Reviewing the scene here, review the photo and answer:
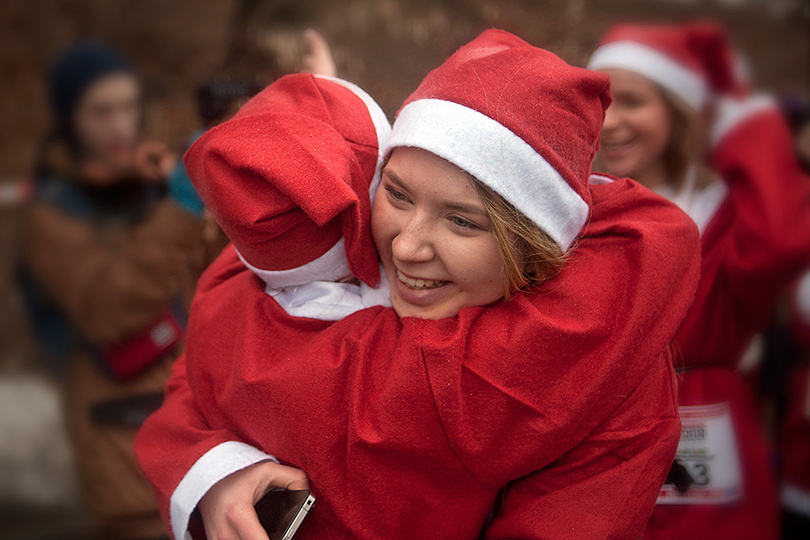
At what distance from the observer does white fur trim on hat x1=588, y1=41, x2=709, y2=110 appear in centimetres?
112

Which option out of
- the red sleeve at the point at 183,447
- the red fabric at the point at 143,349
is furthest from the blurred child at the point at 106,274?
the red sleeve at the point at 183,447

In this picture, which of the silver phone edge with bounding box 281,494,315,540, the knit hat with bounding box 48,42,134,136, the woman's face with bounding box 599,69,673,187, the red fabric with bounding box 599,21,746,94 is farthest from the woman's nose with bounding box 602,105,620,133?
the knit hat with bounding box 48,42,134,136

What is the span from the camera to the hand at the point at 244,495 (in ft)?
2.74

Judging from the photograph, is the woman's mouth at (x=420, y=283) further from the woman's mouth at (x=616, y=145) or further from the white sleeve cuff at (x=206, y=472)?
the woman's mouth at (x=616, y=145)

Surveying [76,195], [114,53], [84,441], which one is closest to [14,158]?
[114,53]

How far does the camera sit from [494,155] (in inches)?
30.3

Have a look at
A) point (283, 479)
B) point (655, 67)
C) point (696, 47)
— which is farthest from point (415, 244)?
point (696, 47)

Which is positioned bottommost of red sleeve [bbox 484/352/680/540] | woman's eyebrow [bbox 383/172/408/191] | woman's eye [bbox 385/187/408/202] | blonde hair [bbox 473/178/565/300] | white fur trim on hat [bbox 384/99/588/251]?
red sleeve [bbox 484/352/680/540]

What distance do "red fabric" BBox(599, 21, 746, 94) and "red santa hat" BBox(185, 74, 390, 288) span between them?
55 centimetres

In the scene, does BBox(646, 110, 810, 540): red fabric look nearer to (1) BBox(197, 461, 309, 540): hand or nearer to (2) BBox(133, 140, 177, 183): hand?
(1) BBox(197, 461, 309, 540): hand

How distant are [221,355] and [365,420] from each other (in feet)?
0.78

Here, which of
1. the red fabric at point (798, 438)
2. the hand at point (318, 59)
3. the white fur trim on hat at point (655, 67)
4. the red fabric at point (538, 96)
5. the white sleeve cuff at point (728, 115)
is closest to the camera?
Result: the red fabric at point (538, 96)

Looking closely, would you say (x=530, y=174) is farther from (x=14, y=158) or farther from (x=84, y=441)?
(x=14, y=158)

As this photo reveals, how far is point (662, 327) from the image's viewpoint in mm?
796
